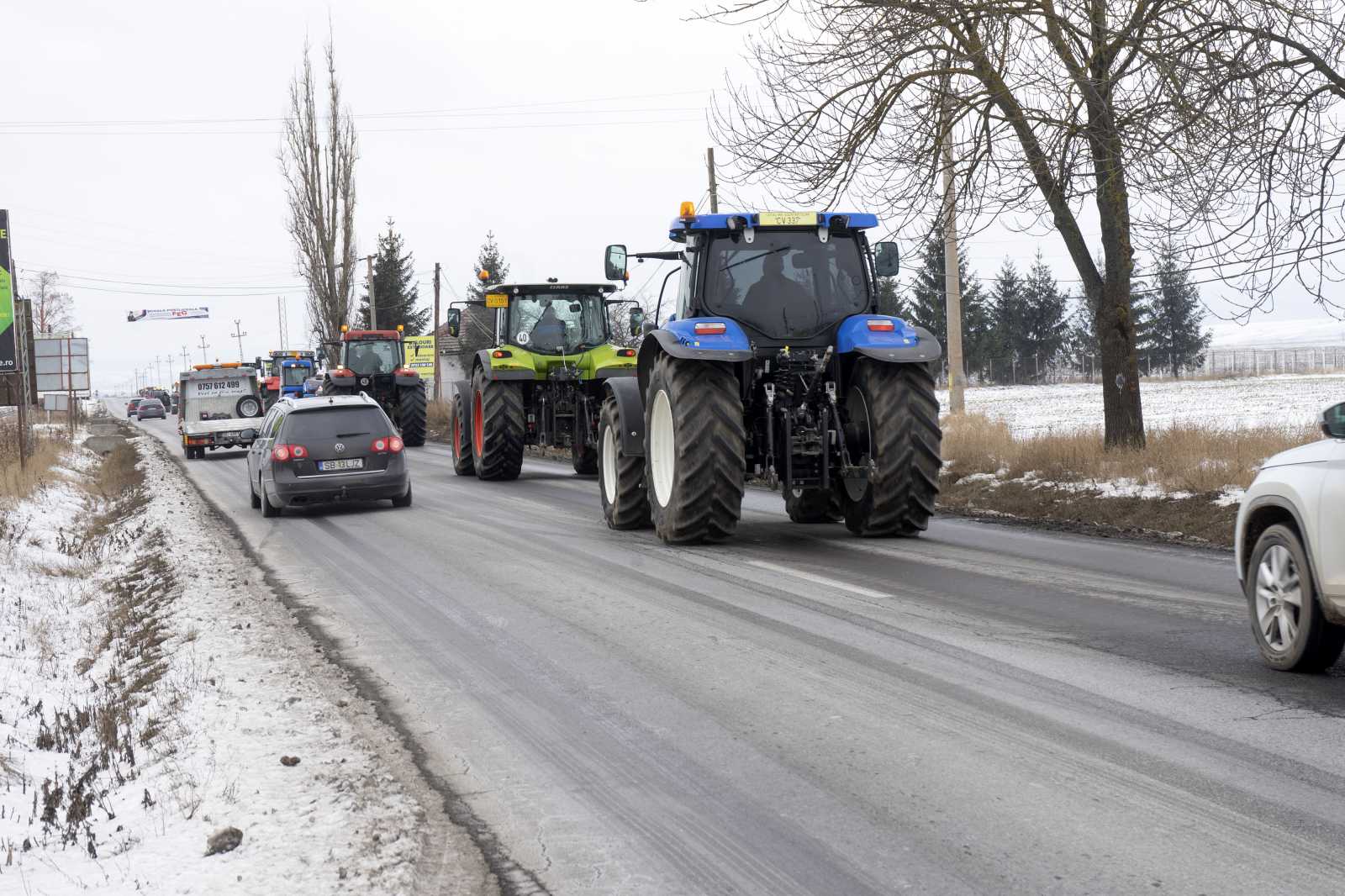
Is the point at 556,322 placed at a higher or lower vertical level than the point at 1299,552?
higher

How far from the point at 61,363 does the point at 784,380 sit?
33730 millimetres

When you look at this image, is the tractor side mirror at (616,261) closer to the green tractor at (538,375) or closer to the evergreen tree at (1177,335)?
the green tractor at (538,375)

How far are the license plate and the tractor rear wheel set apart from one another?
57.3ft

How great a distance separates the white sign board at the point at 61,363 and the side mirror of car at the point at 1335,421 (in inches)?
1540

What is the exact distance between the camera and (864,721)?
5711mm

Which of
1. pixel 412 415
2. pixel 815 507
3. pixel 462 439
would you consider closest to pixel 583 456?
pixel 462 439

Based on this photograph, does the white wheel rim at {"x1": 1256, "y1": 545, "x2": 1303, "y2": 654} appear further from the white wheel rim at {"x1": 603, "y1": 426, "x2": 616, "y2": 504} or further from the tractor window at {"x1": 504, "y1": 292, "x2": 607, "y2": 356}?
the tractor window at {"x1": 504, "y1": 292, "x2": 607, "y2": 356}

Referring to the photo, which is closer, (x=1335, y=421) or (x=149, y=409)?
(x=1335, y=421)

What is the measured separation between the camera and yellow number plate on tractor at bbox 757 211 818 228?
1212 centimetres

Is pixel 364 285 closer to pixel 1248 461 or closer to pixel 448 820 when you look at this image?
pixel 1248 461

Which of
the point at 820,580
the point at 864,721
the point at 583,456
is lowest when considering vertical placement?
the point at 864,721

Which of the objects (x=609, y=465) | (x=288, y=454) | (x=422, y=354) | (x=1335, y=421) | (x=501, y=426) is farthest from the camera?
(x=422, y=354)

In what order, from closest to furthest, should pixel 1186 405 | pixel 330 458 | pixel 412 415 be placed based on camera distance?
pixel 330 458, pixel 412 415, pixel 1186 405

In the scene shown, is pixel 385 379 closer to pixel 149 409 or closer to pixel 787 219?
pixel 787 219
